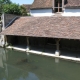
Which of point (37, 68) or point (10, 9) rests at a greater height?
point (10, 9)

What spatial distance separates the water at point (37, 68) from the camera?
11.0 m

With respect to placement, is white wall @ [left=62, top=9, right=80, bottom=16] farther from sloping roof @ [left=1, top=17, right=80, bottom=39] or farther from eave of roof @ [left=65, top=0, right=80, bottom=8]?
sloping roof @ [left=1, top=17, right=80, bottom=39]

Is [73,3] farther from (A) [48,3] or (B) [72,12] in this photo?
(A) [48,3]

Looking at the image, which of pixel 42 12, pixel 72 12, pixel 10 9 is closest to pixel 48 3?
pixel 42 12

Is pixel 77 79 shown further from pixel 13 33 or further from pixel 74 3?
pixel 74 3

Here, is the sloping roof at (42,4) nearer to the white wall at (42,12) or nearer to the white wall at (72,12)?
the white wall at (42,12)

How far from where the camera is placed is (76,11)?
20.2 meters

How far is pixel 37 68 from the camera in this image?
41.1 feet

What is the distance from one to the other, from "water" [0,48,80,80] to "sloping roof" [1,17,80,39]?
215cm

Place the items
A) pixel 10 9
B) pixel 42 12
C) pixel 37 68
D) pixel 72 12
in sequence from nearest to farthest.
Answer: pixel 37 68 → pixel 72 12 → pixel 42 12 → pixel 10 9

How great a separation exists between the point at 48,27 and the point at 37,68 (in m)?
5.23

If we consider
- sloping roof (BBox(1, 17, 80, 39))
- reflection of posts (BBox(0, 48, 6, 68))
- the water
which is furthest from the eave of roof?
reflection of posts (BBox(0, 48, 6, 68))

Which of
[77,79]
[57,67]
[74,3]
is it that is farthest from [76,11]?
[77,79]

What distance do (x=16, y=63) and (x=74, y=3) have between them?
10847 millimetres
